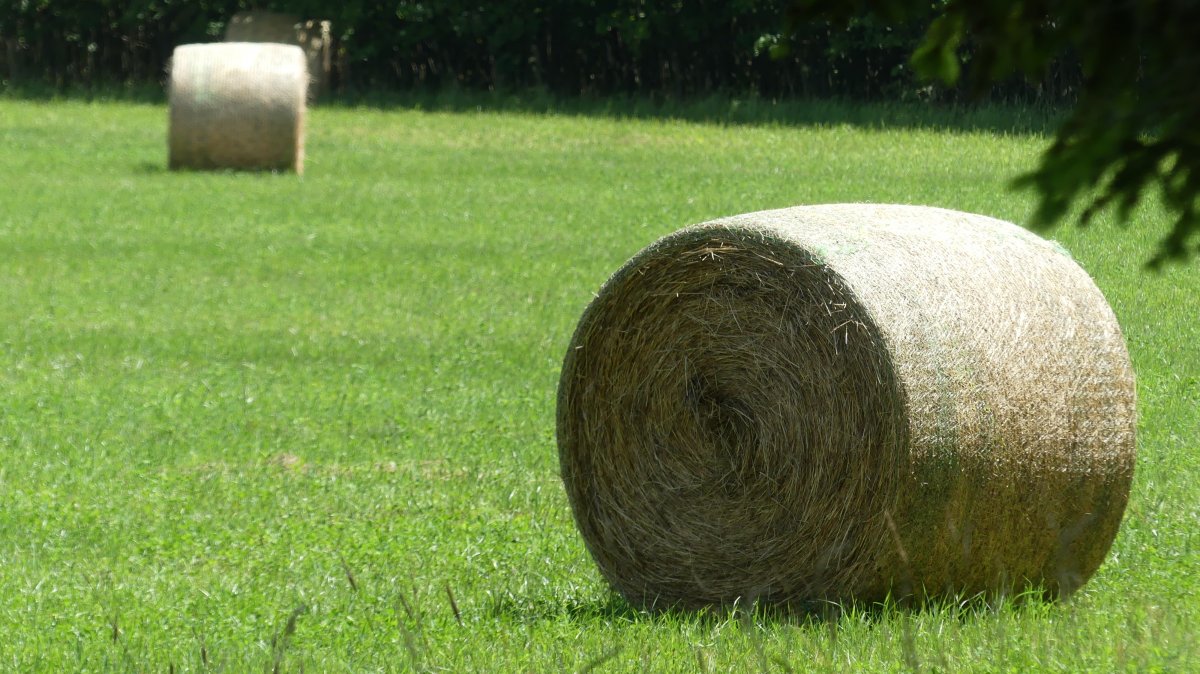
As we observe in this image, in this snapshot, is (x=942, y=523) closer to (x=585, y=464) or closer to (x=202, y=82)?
(x=585, y=464)

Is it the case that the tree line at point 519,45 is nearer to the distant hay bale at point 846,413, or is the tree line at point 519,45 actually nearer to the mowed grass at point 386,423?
the mowed grass at point 386,423

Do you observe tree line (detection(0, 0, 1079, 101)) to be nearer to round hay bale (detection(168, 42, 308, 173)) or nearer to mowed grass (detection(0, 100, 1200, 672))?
mowed grass (detection(0, 100, 1200, 672))

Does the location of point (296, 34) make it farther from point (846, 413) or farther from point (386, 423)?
point (846, 413)

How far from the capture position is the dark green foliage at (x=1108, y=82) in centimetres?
191

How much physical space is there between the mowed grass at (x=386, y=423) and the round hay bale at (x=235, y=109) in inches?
19.5

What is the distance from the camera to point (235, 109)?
821 inches

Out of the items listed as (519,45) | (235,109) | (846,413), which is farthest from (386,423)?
(519,45)

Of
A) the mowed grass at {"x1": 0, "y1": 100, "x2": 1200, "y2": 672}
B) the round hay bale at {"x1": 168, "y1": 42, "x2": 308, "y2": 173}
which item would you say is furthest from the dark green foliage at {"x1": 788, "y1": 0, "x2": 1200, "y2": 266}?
the round hay bale at {"x1": 168, "y1": 42, "x2": 308, "y2": 173}

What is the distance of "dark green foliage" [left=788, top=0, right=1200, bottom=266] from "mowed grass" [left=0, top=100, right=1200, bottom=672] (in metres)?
2.22

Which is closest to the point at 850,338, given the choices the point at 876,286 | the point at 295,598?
the point at 876,286

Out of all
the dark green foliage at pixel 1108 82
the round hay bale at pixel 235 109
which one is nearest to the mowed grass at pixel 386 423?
the round hay bale at pixel 235 109

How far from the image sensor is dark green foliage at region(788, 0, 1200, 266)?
1.91 metres

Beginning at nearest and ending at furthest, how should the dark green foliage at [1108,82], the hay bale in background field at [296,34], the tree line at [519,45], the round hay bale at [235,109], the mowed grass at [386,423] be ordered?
the dark green foliage at [1108,82]
the mowed grass at [386,423]
the round hay bale at [235,109]
the tree line at [519,45]
the hay bale in background field at [296,34]

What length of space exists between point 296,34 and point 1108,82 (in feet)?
103
